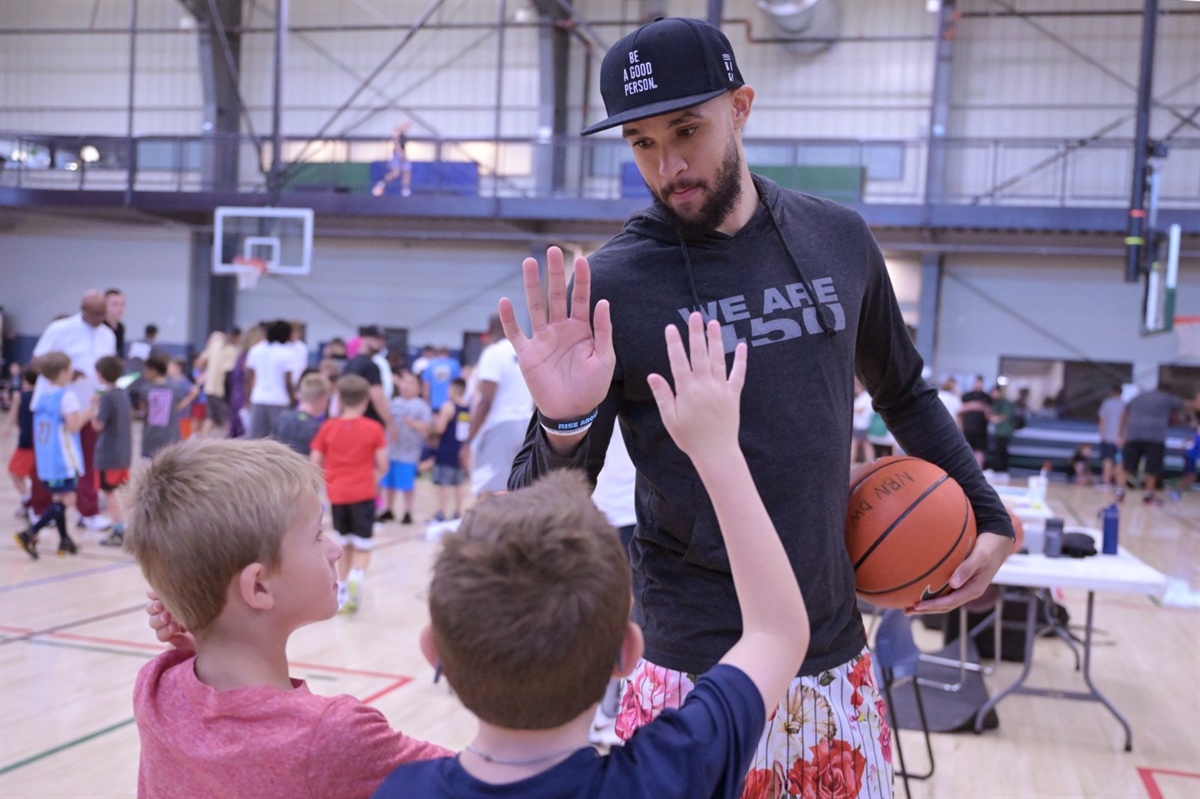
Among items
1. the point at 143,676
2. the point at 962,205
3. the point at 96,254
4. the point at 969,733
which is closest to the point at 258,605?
the point at 143,676

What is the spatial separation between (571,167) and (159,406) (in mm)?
12416

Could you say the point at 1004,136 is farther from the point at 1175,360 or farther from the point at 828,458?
the point at 828,458

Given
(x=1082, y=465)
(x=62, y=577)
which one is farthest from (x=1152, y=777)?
(x=1082, y=465)

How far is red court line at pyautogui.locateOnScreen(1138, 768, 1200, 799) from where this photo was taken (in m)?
4.41

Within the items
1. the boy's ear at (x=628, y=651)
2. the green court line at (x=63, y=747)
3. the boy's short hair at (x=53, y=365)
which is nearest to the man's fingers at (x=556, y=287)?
the boy's ear at (x=628, y=651)

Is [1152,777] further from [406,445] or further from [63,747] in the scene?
[406,445]

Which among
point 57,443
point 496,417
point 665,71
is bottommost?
point 57,443

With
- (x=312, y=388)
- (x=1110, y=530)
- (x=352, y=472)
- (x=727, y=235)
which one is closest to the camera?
(x=727, y=235)

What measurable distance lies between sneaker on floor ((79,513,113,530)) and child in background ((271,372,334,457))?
1.93 m

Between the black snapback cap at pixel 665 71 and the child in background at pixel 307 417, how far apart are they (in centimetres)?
652

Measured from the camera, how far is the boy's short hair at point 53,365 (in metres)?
8.25

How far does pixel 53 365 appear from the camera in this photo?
27.1 feet

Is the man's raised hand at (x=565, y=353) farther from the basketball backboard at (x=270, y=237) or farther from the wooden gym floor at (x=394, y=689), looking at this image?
the basketball backboard at (x=270, y=237)

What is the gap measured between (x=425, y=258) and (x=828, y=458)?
804 inches
